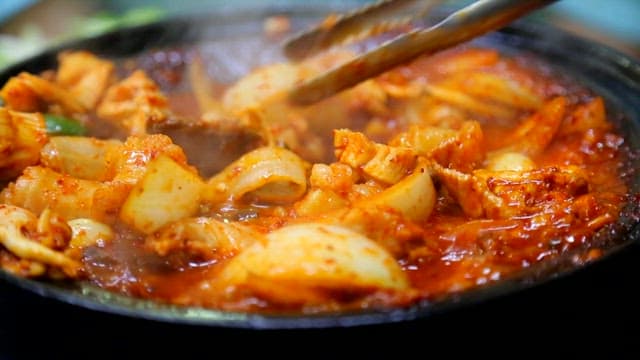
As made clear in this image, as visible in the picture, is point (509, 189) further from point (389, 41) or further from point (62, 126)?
point (62, 126)

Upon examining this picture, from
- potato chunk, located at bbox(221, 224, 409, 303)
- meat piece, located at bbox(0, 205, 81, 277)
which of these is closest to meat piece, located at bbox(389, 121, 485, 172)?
potato chunk, located at bbox(221, 224, 409, 303)

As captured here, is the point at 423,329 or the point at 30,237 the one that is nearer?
the point at 423,329

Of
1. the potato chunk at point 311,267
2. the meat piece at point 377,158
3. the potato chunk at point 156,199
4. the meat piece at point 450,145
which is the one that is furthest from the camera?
the meat piece at point 450,145

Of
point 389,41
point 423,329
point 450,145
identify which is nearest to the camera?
point 423,329

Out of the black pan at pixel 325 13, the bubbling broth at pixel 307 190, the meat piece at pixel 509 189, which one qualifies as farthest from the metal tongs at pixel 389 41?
the black pan at pixel 325 13

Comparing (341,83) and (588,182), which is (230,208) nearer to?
(341,83)

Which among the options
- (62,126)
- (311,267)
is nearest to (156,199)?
(311,267)

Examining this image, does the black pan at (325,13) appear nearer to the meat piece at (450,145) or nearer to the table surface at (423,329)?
the table surface at (423,329)

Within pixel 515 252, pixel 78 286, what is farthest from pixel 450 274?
pixel 78 286
